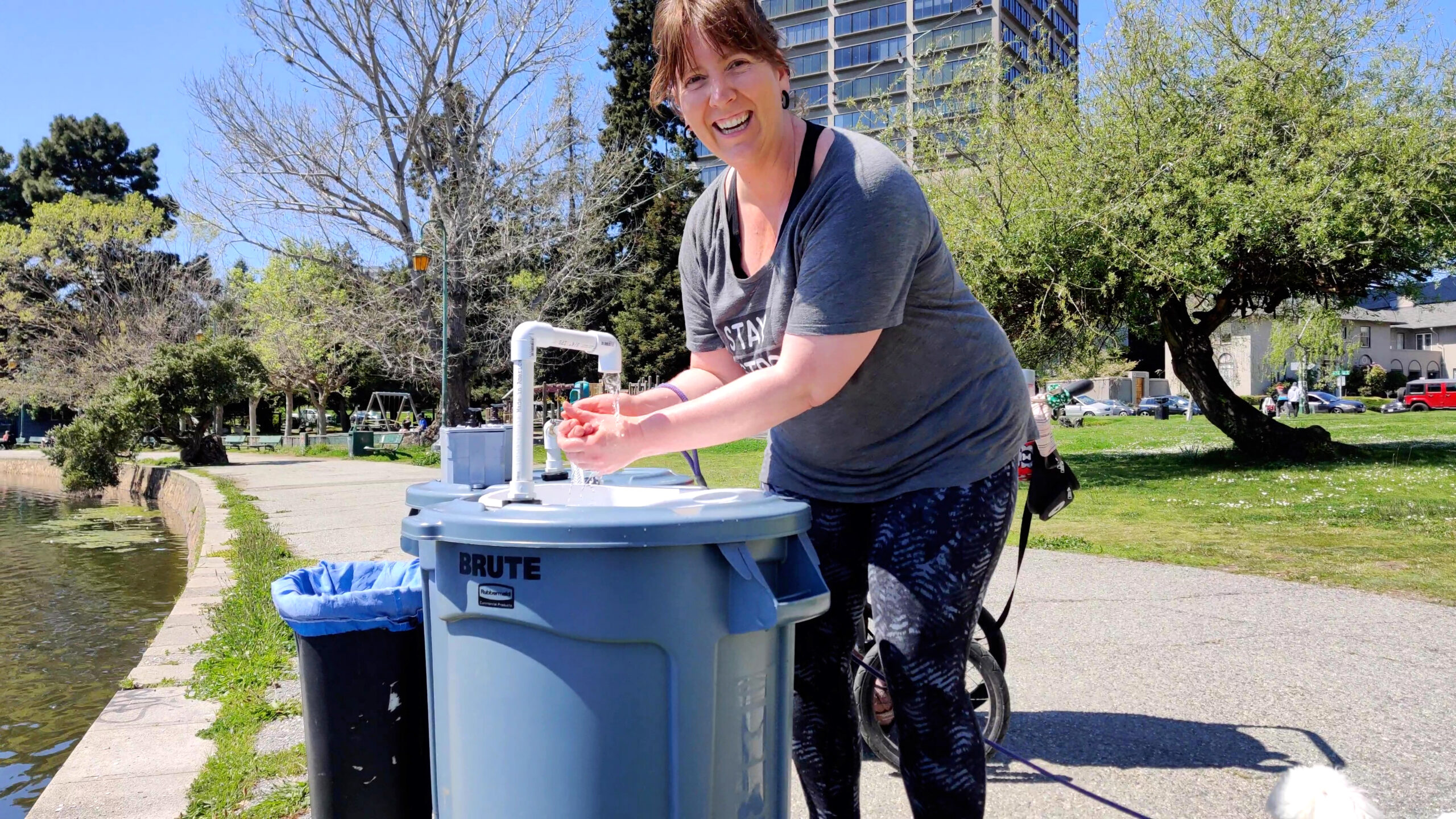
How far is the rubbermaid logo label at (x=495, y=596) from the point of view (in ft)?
4.91

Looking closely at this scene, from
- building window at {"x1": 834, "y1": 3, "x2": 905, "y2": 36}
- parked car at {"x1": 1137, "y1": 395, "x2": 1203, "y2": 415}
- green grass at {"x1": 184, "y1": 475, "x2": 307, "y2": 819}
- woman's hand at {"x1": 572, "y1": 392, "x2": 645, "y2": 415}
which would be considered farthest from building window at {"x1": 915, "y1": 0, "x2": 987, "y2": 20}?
woman's hand at {"x1": 572, "y1": 392, "x2": 645, "y2": 415}

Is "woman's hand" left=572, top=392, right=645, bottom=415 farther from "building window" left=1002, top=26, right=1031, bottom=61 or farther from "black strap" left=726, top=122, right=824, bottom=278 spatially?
"building window" left=1002, top=26, right=1031, bottom=61

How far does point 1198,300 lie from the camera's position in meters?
14.2

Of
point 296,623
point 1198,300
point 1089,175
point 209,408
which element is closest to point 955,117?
point 1089,175

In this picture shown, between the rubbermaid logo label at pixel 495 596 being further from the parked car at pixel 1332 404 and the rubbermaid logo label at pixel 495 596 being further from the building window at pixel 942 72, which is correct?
the parked car at pixel 1332 404

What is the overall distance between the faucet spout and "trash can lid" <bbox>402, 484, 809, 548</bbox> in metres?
0.04

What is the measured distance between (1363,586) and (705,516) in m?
6.34

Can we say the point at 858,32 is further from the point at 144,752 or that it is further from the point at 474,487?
the point at 474,487

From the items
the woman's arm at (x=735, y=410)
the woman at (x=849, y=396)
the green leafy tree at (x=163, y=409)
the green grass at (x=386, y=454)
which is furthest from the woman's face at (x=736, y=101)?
the green leafy tree at (x=163, y=409)

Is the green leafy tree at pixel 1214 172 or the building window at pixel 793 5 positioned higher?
the building window at pixel 793 5

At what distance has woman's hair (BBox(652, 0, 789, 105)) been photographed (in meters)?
1.75

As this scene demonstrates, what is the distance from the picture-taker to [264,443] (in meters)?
36.2

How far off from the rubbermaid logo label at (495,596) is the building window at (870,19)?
77264 mm

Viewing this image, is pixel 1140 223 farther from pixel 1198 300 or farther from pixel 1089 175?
pixel 1198 300
